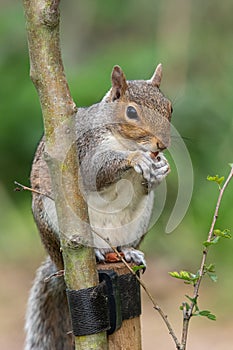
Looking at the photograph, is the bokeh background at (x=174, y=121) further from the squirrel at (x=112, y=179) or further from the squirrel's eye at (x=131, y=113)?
the squirrel's eye at (x=131, y=113)

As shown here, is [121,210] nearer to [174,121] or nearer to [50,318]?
[50,318]

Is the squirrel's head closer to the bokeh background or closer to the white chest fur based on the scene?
the white chest fur

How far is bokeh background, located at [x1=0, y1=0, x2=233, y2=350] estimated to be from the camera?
265cm

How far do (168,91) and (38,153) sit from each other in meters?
1.68

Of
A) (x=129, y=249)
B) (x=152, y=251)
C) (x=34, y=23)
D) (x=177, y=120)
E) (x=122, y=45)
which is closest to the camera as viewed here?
(x=34, y=23)

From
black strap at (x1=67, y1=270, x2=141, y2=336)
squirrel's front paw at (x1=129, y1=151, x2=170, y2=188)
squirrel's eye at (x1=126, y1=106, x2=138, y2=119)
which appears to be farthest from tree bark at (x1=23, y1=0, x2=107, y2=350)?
squirrel's eye at (x1=126, y1=106, x2=138, y2=119)

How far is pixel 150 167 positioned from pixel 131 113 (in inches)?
6.2

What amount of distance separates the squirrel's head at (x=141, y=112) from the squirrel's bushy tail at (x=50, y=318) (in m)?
0.37

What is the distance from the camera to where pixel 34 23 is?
1086 mm

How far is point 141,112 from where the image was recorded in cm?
148

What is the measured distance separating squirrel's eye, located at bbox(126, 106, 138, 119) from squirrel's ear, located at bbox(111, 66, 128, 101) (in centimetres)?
5

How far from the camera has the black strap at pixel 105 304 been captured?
3.85 ft

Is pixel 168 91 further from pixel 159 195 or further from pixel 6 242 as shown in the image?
pixel 159 195

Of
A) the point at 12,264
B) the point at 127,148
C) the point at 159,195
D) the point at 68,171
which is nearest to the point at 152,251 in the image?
the point at 12,264
